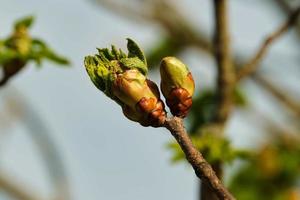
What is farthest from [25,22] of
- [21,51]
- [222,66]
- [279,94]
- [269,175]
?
[279,94]

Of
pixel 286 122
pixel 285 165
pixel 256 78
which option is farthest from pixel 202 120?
pixel 286 122

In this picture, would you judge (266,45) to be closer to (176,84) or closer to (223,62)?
(223,62)

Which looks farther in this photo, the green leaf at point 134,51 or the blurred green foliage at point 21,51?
the blurred green foliage at point 21,51

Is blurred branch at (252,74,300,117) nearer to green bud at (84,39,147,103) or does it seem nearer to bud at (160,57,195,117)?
bud at (160,57,195,117)

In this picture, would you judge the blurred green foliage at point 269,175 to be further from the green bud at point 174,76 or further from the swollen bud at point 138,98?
the swollen bud at point 138,98

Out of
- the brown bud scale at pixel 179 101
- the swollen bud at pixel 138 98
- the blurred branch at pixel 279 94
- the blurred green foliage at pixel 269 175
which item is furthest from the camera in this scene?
the blurred branch at pixel 279 94

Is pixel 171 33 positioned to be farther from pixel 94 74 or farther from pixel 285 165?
pixel 94 74

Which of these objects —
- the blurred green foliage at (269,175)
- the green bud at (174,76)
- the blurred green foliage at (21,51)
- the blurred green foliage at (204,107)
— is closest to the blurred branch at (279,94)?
the blurred green foliage at (269,175)
